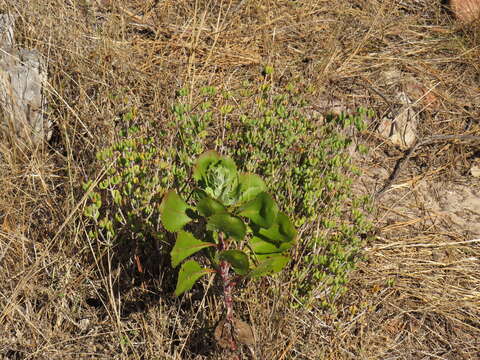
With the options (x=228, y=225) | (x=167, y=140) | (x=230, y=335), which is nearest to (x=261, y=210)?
(x=228, y=225)

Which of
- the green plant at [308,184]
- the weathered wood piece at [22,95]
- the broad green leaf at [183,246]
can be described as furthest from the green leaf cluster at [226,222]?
the weathered wood piece at [22,95]

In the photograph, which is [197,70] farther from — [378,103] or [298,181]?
[298,181]

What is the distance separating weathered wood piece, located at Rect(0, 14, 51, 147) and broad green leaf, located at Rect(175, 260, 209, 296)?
1442 millimetres

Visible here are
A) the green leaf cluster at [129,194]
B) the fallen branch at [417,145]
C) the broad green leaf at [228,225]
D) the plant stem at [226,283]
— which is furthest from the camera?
the fallen branch at [417,145]

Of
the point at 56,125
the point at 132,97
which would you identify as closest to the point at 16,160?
the point at 56,125

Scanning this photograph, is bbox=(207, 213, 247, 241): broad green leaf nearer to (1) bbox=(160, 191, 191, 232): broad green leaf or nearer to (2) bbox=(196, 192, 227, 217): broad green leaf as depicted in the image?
(2) bbox=(196, 192, 227, 217): broad green leaf

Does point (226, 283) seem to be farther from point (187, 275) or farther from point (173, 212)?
point (173, 212)

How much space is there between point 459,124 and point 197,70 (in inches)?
65.4

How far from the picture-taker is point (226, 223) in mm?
2273

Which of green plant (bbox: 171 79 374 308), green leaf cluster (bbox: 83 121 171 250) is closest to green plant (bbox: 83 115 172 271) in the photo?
green leaf cluster (bbox: 83 121 171 250)

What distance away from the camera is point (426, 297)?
10.4 feet

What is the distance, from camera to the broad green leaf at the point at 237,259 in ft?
7.63

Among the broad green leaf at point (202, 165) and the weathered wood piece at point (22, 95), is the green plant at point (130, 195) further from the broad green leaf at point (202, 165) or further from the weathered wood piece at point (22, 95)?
the weathered wood piece at point (22, 95)

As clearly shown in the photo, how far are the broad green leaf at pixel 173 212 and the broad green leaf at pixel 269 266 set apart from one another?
30cm
